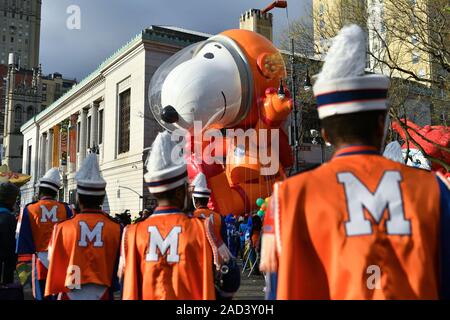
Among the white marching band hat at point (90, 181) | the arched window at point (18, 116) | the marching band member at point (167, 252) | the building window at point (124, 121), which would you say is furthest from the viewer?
the arched window at point (18, 116)

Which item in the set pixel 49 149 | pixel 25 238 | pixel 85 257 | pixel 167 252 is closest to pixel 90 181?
pixel 85 257

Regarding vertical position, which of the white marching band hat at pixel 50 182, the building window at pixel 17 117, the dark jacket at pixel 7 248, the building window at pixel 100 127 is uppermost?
the building window at pixel 17 117

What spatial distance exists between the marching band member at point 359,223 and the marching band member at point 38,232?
12.2ft

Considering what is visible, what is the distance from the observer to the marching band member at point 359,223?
180cm

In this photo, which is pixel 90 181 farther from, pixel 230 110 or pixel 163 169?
pixel 230 110

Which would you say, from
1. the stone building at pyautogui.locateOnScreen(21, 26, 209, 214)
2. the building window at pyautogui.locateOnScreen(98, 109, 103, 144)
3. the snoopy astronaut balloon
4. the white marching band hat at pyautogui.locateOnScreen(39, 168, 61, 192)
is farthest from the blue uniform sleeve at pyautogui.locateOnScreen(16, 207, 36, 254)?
the building window at pyautogui.locateOnScreen(98, 109, 103, 144)

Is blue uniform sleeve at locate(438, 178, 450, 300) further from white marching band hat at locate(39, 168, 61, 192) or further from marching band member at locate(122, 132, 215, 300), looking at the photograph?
white marching band hat at locate(39, 168, 61, 192)

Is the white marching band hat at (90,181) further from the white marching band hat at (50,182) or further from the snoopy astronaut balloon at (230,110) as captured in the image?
the snoopy astronaut balloon at (230,110)

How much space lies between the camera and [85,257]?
371cm

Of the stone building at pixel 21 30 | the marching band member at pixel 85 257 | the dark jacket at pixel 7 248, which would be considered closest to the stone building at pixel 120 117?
the dark jacket at pixel 7 248

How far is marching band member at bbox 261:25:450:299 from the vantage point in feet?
5.90
